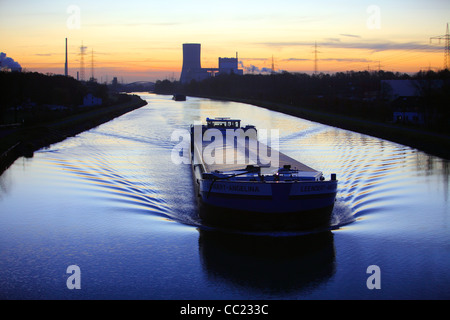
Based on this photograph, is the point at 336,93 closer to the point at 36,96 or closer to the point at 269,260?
the point at 36,96

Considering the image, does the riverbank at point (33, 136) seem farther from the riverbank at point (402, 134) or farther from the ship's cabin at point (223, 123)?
the riverbank at point (402, 134)

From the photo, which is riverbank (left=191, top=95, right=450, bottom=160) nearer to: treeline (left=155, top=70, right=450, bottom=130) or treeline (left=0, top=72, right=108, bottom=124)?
treeline (left=155, top=70, right=450, bottom=130)

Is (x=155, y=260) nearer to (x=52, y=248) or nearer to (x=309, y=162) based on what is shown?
(x=52, y=248)

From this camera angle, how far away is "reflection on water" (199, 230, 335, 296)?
50.0 ft

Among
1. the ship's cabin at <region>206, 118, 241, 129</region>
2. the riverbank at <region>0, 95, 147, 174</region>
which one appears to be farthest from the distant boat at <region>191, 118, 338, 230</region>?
Result: the riverbank at <region>0, 95, 147, 174</region>

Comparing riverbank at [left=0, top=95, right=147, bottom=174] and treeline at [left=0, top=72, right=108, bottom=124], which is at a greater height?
Result: treeline at [left=0, top=72, right=108, bottom=124]

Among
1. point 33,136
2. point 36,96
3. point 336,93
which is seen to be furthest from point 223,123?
point 336,93

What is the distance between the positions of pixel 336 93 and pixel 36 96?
7496 cm

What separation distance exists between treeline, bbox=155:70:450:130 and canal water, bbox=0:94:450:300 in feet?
105

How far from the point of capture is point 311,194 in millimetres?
18156

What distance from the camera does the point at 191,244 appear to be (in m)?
18.1

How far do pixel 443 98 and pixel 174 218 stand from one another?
38686 mm

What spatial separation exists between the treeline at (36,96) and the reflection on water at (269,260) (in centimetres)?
4455
